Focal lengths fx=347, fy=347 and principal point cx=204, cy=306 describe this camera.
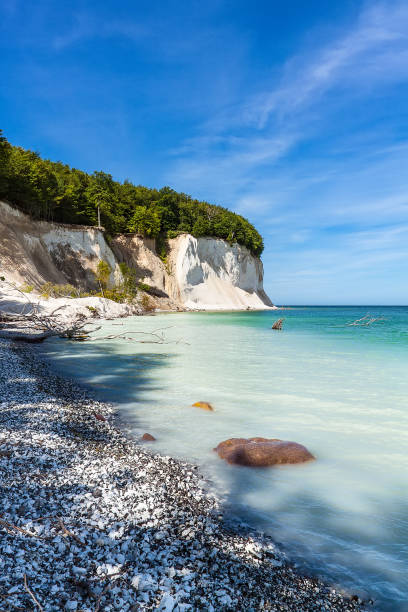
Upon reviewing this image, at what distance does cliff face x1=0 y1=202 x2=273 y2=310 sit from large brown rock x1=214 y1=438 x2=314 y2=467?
2834 centimetres

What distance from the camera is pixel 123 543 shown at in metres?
2.57

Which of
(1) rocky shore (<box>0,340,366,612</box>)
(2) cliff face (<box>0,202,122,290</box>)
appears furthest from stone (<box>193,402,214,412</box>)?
(2) cliff face (<box>0,202,122,290</box>)

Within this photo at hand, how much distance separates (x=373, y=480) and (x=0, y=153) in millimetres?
36297

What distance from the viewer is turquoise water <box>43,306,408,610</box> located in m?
3.08

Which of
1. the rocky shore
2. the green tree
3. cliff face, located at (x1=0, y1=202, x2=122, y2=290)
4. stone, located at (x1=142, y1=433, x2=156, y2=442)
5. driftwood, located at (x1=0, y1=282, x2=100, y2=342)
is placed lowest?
stone, located at (x1=142, y1=433, x2=156, y2=442)

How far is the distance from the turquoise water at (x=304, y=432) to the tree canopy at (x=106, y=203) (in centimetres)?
2833

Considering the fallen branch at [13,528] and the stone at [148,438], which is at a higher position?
the fallen branch at [13,528]

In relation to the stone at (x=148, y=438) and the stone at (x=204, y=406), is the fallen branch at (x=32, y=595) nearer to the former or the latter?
the stone at (x=148, y=438)

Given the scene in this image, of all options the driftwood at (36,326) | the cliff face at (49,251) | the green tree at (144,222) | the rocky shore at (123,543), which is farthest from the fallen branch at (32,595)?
the green tree at (144,222)

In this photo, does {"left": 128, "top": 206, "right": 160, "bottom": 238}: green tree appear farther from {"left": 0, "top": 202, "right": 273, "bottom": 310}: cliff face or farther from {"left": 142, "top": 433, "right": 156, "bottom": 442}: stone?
{"left": 142, "top": 433, "right": 156, "bottom": 442}: stone

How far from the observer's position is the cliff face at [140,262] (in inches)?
1329

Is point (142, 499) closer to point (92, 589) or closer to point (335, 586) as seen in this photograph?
point (92, 589)

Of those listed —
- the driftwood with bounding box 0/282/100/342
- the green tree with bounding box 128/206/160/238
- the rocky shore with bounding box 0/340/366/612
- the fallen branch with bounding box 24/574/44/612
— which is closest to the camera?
the fallen branch with bounding box 24/574/44/612

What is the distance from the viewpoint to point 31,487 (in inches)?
125
